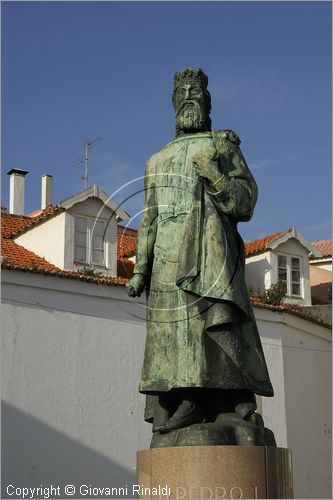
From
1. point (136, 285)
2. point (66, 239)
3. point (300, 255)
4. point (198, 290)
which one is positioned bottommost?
point (198, 290)

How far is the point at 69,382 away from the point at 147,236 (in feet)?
51.2

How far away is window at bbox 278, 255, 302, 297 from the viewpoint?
108 feet

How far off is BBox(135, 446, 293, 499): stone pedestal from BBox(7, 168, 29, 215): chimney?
80.1ft

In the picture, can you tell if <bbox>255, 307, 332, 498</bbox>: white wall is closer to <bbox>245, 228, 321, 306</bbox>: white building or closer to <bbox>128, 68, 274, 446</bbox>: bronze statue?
<bbox>245, 228, 321, 306</bbox>: white building

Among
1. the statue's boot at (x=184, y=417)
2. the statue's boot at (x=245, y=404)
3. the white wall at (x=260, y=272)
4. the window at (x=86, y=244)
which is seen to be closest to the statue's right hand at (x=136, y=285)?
the statue's boot at (x=184, y=417)

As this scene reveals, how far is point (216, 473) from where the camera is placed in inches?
307

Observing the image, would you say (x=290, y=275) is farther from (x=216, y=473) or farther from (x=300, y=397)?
(x=216, y=473)

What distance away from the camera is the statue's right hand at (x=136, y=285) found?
900 cm

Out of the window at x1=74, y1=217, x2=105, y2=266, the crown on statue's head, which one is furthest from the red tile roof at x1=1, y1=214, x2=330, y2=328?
the crown on statue's head

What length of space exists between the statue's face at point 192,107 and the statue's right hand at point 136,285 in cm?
134

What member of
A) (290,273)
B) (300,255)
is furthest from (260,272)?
(300,255)

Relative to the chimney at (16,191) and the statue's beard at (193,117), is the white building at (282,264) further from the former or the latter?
the statue's beard at (193,117)

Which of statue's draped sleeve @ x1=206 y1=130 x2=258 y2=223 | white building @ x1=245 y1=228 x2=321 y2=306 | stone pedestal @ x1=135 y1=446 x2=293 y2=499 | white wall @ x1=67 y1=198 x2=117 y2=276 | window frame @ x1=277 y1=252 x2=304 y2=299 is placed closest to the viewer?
stone pedestal @ x1=135 y1=446 x2=293 y2=499

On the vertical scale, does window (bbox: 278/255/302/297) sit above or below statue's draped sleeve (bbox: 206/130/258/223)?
above
